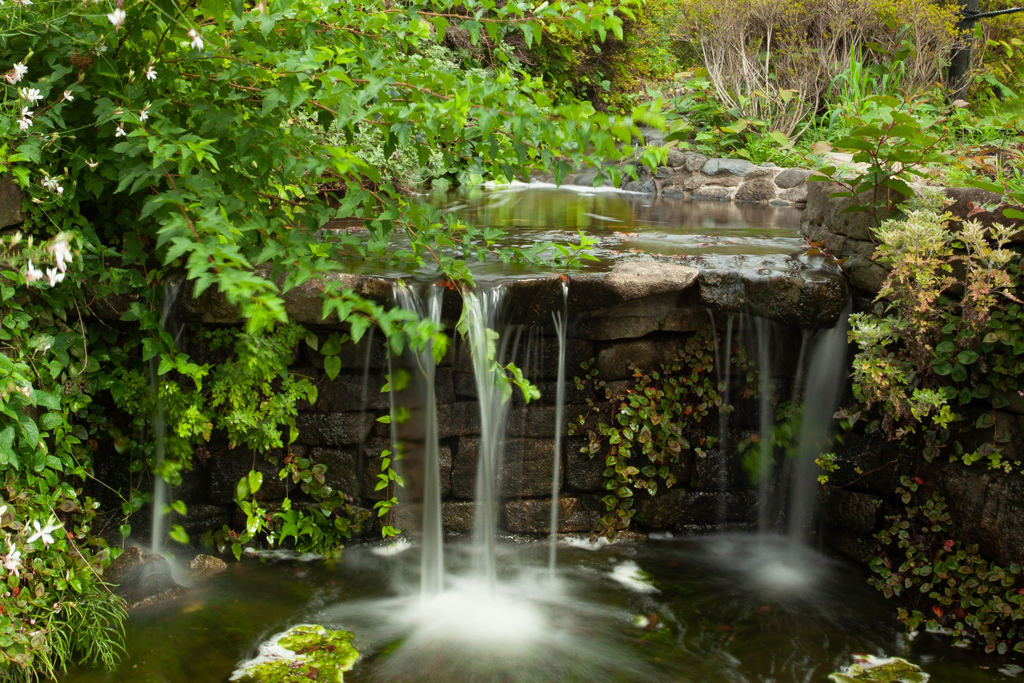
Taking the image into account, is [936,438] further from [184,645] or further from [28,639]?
[28,639]

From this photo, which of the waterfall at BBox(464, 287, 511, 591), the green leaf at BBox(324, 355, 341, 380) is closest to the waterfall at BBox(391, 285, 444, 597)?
the waterfall at BBox(464, 287, 511, 591)

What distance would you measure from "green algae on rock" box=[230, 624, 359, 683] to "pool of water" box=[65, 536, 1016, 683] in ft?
0.18

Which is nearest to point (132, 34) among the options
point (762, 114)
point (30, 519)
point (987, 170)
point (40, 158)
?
point (40, 158)

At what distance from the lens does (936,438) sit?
317 cm

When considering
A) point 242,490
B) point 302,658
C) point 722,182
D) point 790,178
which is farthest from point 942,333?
point 722,182

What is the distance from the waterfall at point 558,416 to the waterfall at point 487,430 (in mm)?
250

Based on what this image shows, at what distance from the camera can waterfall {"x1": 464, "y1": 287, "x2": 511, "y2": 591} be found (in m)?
3.35

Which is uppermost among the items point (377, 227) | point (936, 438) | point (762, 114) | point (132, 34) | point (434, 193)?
point (762, 114)

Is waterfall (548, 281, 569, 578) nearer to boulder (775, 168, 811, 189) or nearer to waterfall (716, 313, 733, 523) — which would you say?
waterfall (716, 313, 733, 523)

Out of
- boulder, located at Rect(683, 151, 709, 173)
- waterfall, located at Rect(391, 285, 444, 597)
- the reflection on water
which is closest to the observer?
waterfall, located at Rect(391, 285, 444, 597)

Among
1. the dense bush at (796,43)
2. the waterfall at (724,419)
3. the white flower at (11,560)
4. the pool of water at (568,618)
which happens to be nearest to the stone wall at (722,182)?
the dense bush at (796,43)

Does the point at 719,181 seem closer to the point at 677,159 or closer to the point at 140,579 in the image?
the point at 677,159

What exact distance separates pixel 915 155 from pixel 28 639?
3.85m

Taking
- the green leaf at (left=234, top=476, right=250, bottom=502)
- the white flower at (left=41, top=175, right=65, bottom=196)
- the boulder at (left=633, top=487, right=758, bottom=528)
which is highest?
the white flower at (left=41, top=175, right=65, bottom=196)
